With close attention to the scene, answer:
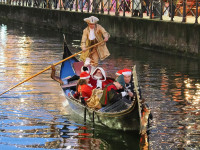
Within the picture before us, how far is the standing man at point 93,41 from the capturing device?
14844mm

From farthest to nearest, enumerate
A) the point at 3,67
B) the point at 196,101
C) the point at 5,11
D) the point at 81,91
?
1. the point at 5,11
2. the point at 3,67
3. the point at 196,101
4. the point at 81,91

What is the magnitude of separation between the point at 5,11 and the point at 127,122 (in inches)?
1594

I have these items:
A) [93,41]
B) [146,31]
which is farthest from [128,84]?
[146,31]

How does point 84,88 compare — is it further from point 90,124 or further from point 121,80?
point 121,80

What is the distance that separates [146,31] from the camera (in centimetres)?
2564

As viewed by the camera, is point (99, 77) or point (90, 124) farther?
point (99, 77)

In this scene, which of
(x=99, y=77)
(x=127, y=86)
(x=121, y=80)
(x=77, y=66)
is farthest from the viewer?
(x=77, y=66)

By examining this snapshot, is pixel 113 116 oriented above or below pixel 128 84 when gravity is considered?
below

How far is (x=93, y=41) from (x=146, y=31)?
1085 centimetres

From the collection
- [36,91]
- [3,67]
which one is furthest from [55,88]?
[3,67]

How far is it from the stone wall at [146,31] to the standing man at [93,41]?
24.2 ft

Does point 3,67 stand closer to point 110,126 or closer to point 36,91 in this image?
point 36,91

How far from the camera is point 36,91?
15.7m

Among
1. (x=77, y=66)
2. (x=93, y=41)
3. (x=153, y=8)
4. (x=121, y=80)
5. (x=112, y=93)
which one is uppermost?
(x=153, y=8)
